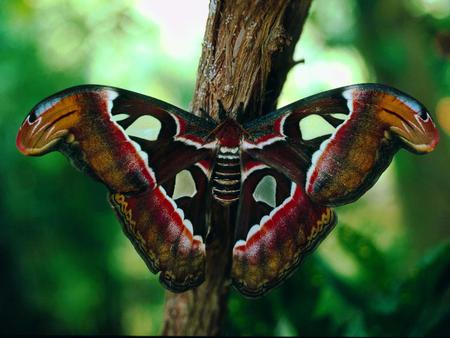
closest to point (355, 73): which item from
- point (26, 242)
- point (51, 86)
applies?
point (51, 86)

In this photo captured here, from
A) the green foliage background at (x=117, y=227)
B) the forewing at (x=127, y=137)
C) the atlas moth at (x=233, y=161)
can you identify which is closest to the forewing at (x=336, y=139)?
the atlas moth at (x=233, y=161)

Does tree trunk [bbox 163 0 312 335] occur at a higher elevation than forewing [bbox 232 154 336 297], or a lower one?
higher

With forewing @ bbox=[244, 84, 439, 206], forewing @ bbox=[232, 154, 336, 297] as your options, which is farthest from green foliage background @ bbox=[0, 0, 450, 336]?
forewing @ bbox=[244, 84, 439, 206]

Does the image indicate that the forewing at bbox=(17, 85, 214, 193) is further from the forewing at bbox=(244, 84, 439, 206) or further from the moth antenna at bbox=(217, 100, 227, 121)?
the forewing at bbox=(244, 84, 439, 206)

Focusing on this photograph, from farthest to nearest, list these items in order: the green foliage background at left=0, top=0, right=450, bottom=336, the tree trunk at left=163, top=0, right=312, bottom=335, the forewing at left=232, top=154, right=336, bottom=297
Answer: the green foliage background at left=0, top=0, right=450, bottom=336
the forewing at left=232, top=154, right=336, bottom=297
the tree trunk at left=163, top=0, right=312, bottom=335

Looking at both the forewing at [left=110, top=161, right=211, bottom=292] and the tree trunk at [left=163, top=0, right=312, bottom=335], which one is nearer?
the tree trunk at [left=163, top=0, right=312, bottom=335]

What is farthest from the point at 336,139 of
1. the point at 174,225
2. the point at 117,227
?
the point at 117,227
